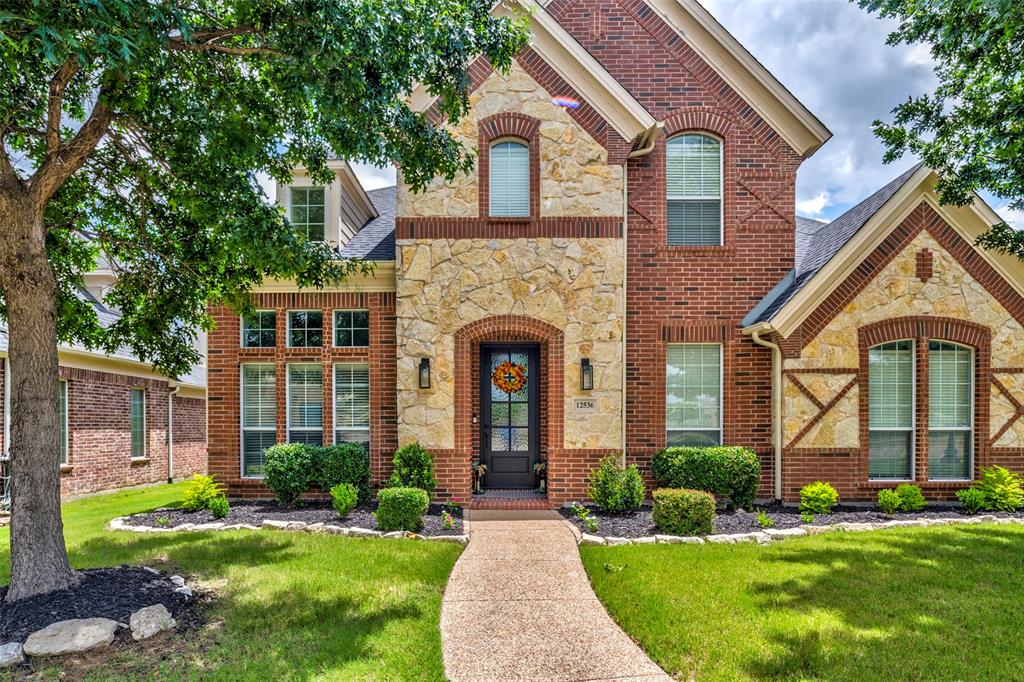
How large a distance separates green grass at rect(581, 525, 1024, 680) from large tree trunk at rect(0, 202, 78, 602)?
5.12 meters

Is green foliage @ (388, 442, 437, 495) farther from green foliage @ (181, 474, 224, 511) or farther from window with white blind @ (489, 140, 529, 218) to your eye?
window with white blind @ (489, 140, 529, 218)

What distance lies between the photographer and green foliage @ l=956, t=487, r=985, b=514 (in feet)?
28.7

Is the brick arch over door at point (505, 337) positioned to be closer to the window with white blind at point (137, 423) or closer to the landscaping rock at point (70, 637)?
the landscaping rock at point (70, 637)

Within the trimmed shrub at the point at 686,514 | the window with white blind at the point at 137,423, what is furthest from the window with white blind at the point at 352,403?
the window with white blind at the point at 137,423

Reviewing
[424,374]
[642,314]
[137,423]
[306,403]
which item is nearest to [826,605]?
[642,314]

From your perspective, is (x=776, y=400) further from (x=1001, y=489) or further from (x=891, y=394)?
(x=1001, y=489)

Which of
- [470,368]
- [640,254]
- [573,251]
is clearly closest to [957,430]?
[640,254]

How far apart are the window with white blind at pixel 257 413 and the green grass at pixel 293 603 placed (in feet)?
7.38

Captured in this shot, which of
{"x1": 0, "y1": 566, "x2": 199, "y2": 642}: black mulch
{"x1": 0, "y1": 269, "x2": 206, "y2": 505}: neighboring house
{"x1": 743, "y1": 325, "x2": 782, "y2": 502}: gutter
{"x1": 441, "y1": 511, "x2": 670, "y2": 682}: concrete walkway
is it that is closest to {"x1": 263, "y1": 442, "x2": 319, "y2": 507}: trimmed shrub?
{"x1": 441, "y1": 511, "x2": 670, "y2": 682}: concrete walkway

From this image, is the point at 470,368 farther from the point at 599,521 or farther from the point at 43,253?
the point at 43,253

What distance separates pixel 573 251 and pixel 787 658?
631 centimetres

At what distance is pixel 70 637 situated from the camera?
4449 millimetres

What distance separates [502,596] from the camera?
562 cm

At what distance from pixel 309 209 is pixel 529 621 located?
8.22 metres
